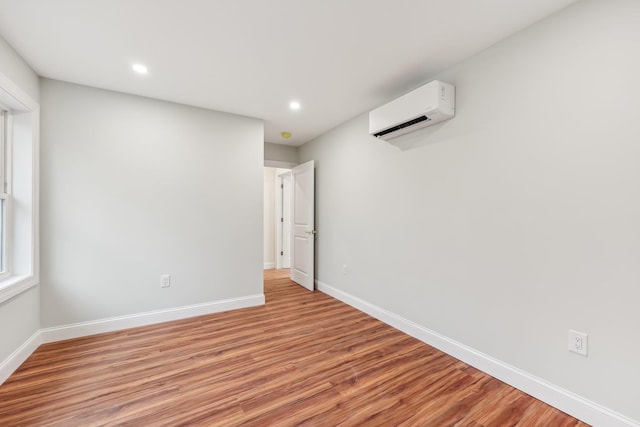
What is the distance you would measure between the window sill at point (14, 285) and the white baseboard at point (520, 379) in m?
3.22

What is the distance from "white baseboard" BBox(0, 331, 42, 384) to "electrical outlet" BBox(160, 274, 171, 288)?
1.02 m

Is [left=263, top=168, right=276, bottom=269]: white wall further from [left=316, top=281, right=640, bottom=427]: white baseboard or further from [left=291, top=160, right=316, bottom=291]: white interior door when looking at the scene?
[left=316, top=281, right=640, bottom=427]: white baseboard

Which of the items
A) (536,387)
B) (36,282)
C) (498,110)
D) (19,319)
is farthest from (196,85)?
(536,387)

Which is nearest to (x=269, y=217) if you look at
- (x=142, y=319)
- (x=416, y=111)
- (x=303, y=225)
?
(x=303, y=225)

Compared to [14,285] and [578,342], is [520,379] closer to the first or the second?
[578,342]

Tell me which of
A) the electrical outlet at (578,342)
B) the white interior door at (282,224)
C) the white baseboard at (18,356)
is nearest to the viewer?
the electrical outlet at (578,342)

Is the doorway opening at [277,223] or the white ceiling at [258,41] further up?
the white ceiling at [258,41]

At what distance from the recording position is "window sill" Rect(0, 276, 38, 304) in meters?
1.92

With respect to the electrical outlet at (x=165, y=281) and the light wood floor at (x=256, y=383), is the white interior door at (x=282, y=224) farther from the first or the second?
the light wood floor at (x=256, y=383)

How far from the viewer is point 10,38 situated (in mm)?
1932

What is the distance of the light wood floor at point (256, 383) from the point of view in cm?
160

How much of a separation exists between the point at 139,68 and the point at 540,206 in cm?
331

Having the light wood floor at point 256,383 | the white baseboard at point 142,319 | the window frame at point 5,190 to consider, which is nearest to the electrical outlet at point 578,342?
the light wood floor at point 256,383

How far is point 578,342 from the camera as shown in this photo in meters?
1.61
